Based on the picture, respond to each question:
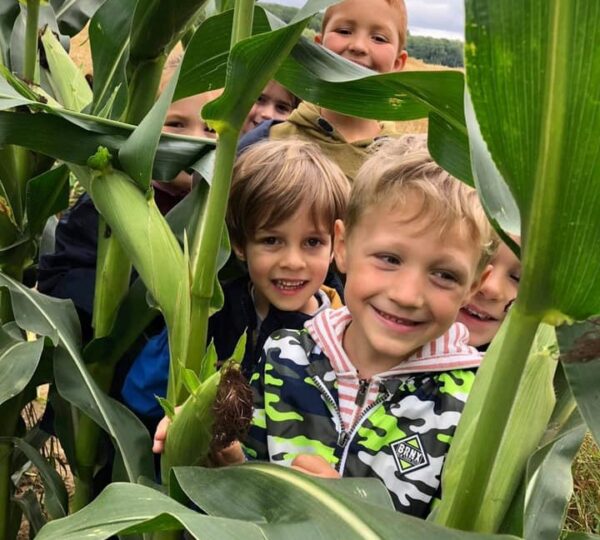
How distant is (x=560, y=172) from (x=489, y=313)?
955mm

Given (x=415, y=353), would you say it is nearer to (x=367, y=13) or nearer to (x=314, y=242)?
(x=314, y=242)

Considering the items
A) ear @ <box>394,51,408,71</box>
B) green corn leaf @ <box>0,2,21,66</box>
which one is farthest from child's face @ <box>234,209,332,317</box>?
ear @ <box>394,51,408,71</box>

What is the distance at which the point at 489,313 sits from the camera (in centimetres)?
141

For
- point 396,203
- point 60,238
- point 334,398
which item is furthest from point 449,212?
point 60,238

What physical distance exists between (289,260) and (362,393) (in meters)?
0.29

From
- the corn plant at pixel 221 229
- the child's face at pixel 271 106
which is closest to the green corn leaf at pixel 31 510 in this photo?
the corn plant at pixel 221 229

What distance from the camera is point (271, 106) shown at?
2102mm

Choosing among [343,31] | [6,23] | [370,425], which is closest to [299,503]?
[370,425]

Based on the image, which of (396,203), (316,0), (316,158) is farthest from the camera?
(316,158)

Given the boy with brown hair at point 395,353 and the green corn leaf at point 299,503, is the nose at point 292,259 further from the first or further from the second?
the green corn leaf at point 299,503

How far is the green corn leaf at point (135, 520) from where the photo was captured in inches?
23.7

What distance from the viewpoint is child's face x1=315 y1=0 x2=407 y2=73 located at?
181cm

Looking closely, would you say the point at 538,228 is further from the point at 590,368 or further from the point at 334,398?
the point at 334,398

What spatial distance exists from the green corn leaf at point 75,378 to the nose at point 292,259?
32 centimetres
